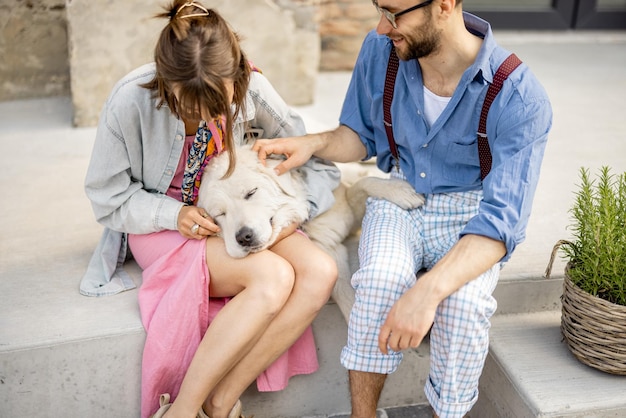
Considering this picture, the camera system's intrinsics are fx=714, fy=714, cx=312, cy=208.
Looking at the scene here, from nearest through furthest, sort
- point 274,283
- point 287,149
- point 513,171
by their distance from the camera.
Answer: point 513,171
point 274,283
point 287,149

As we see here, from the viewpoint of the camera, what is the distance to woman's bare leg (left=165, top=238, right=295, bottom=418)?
2076 mm

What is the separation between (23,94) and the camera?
4223 mm

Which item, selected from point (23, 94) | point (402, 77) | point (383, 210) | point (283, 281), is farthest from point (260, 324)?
point (23, 94)

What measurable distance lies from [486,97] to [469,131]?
0.43ft

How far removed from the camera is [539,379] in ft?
7.23

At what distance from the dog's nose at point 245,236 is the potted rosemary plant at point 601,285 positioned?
98 cm

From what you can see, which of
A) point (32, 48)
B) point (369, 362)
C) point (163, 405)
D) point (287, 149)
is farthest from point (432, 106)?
point (32, 48)

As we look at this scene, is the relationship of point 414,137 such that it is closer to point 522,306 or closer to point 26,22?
point 522,306

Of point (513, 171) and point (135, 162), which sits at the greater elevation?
point (513, 171)

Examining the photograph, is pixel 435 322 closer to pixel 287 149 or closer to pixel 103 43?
pixel 287 149

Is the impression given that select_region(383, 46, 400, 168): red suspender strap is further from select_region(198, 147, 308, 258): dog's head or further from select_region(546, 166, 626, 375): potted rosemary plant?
select_region(546, 166, 626, 375): potted rosemary plant

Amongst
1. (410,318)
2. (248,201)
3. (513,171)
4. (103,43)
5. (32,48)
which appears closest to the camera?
(410,318)

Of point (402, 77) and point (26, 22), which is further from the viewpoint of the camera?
point (26, 22)

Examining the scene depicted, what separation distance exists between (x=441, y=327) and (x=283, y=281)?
48 cm
